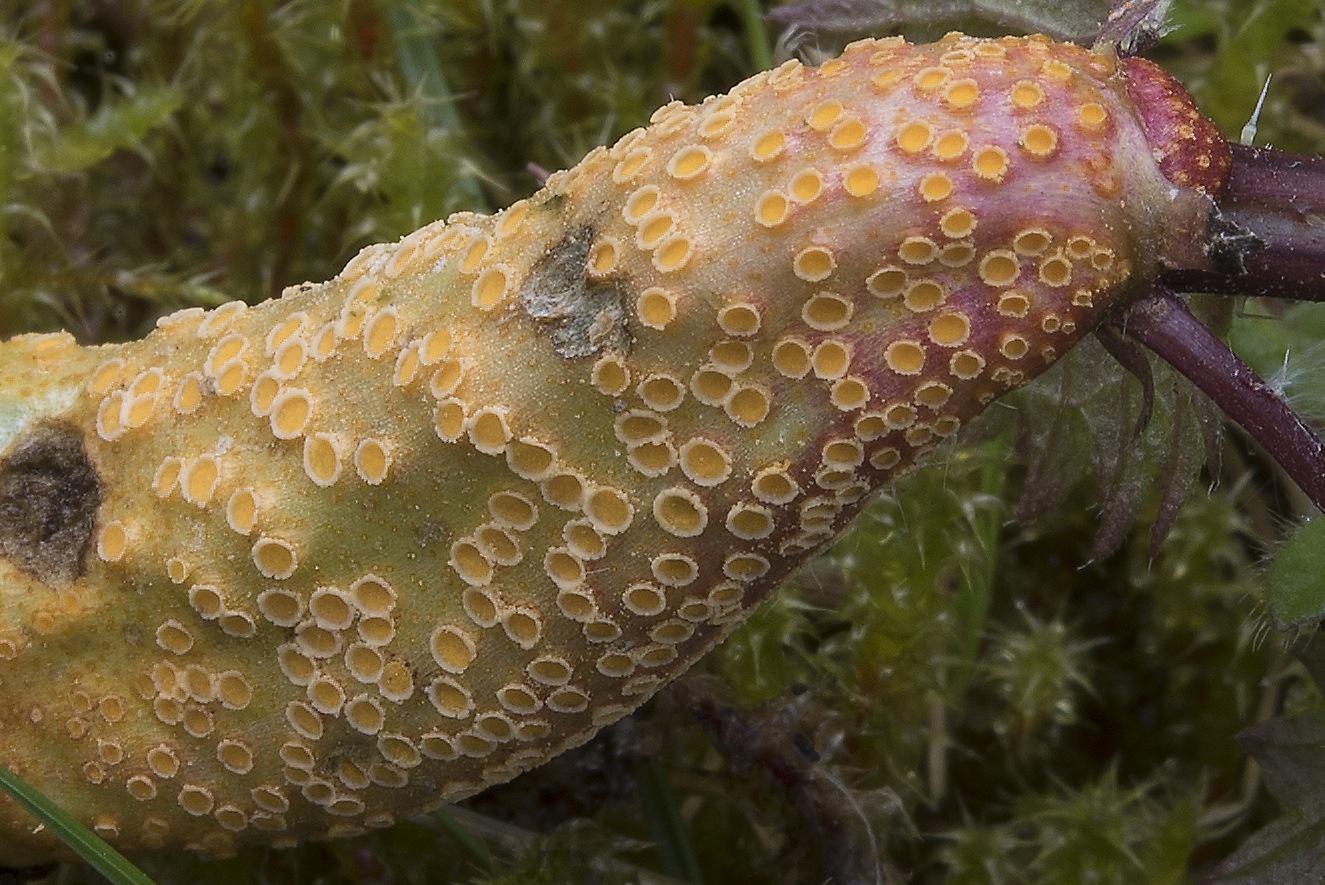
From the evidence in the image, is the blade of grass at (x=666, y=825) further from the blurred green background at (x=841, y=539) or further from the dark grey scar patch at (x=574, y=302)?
the dark grey scar patch at (x=574, y=302)

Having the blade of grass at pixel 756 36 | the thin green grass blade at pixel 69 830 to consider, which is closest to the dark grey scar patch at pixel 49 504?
the thin green grass blade at pixel 69 830

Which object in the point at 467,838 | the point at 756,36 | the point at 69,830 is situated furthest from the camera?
the point at 756,36

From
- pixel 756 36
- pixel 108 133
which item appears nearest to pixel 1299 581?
pixel 756 36

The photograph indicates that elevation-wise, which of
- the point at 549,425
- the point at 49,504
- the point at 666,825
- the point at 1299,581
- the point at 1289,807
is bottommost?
the point at 666,825

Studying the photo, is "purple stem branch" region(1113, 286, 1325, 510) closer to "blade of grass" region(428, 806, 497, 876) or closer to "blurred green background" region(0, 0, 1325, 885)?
"blurred green background" region(0, 0, 1325, 885)

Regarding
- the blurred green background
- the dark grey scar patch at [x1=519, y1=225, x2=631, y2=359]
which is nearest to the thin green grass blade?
the blurred green background

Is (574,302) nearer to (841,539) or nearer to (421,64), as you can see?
(841,539)
